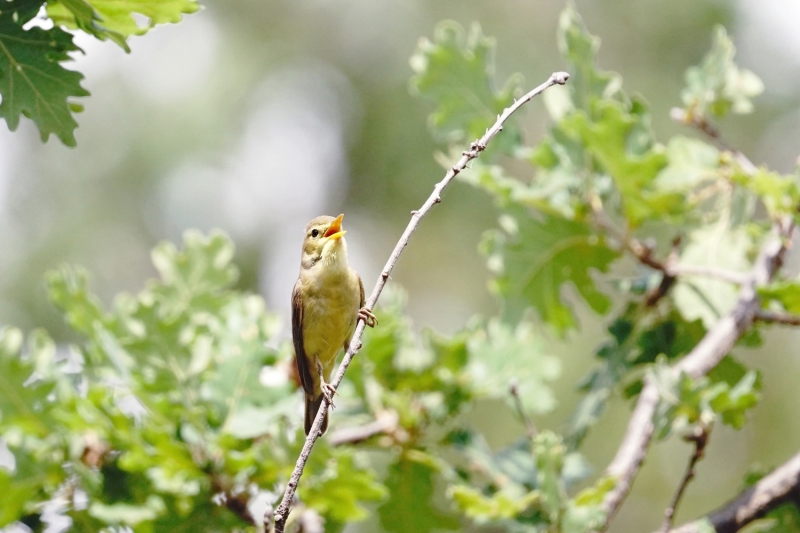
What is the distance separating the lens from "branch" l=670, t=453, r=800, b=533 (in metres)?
3.07

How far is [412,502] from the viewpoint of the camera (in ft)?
11.8

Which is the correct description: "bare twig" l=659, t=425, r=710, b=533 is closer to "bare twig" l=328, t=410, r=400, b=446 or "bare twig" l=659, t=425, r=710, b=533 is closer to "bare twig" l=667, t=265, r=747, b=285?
"bare twig" l=667, t=265, r=747, b=285

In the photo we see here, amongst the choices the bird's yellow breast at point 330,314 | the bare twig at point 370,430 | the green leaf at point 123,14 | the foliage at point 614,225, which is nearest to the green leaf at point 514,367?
the foliage at point 614,225

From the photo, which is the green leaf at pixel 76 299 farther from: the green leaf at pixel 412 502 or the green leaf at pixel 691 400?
the green leaf at pixel 691 400

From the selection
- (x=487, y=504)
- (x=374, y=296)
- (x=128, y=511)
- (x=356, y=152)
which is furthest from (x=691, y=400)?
(x=356, y=152)

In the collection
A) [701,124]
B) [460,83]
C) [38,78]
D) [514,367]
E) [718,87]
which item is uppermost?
[460,83]

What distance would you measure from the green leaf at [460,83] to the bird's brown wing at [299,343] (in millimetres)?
985

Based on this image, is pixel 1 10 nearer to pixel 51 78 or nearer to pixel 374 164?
pixel 51 78

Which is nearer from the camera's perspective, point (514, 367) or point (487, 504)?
point (487, 504)

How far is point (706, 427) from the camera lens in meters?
3.04

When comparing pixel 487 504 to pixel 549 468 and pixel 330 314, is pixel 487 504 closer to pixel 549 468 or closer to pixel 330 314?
pixel 549 468

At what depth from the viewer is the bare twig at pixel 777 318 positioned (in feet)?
10.9

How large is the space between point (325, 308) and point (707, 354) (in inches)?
62.0

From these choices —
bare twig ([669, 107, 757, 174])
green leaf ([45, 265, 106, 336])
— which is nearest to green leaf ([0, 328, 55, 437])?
green leaf ([45, 265, 106, 336])
